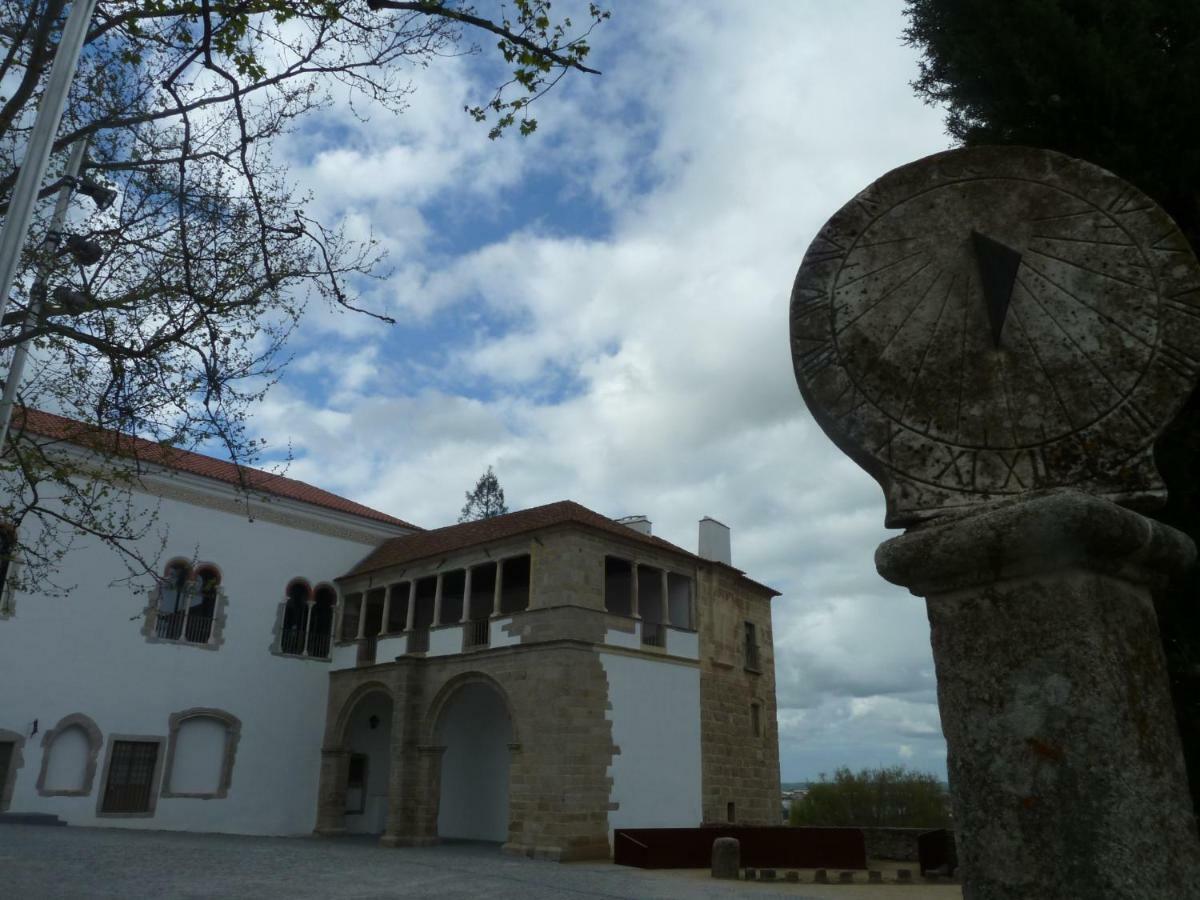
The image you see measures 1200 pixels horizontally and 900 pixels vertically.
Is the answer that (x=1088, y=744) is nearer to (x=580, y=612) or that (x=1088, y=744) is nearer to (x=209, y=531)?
(x=580, y=612)

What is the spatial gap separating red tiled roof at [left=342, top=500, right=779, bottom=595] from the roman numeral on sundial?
16.0 m

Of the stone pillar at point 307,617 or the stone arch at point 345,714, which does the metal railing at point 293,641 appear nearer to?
the stone pillar at point 307,617

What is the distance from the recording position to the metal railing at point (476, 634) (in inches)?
762

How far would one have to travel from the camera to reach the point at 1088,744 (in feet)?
6.33

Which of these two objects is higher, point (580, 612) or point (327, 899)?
point (580, 612)

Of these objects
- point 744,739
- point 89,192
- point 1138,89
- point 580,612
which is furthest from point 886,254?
point 744,739

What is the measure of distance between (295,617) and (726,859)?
13524 millimetres

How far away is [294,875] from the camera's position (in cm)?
1183

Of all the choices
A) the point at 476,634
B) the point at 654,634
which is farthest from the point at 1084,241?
the point at 476,634

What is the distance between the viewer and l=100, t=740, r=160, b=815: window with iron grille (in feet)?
60.0

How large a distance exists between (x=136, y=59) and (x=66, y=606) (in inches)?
625

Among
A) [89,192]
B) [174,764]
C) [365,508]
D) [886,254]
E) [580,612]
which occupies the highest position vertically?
[365,508]

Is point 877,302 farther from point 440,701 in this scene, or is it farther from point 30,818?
point 30,818

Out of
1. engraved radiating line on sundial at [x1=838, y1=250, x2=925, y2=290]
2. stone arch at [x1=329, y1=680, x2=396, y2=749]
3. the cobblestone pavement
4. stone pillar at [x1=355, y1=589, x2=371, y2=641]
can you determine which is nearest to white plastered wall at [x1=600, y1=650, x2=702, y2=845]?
the cobblestone pavement
